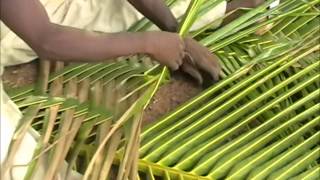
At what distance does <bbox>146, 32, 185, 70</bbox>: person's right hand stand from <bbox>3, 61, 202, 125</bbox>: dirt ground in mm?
164

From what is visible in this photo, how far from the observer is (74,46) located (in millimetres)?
1492

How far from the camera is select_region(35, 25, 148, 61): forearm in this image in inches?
57.9

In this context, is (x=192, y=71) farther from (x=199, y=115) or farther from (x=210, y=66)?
(x=199, y=115)

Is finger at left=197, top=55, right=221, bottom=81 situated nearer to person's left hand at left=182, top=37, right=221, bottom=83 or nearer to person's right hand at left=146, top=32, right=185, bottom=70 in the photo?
person's left hand at left=182, top=37, right=221, bottom=83

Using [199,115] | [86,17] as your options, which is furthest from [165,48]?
[86,17]

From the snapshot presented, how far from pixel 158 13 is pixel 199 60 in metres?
0.15

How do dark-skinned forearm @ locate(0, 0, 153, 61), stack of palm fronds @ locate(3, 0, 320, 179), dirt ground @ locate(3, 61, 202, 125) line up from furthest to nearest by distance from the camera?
dirt ground @ locate(3, 61, 202, 125) → stack of palm fronds @ locate(3, 0, 320, 179) → dark-skinned forearm @ locate(0, 0, 153, 61)

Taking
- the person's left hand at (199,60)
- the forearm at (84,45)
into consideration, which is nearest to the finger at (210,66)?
the person's left hand at (199,60)

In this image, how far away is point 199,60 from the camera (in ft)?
6.06

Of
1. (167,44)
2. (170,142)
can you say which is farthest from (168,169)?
(167,44)

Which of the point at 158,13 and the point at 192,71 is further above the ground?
the point at 158,13

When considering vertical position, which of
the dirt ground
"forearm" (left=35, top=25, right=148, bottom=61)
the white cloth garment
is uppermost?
"forearm" (left=35, top=25, right=148, bottom=61)

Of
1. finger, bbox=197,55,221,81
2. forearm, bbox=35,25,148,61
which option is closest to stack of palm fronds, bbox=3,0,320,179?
finger, bbox=197,55,221,81

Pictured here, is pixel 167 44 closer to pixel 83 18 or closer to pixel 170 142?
pixel 170 142
